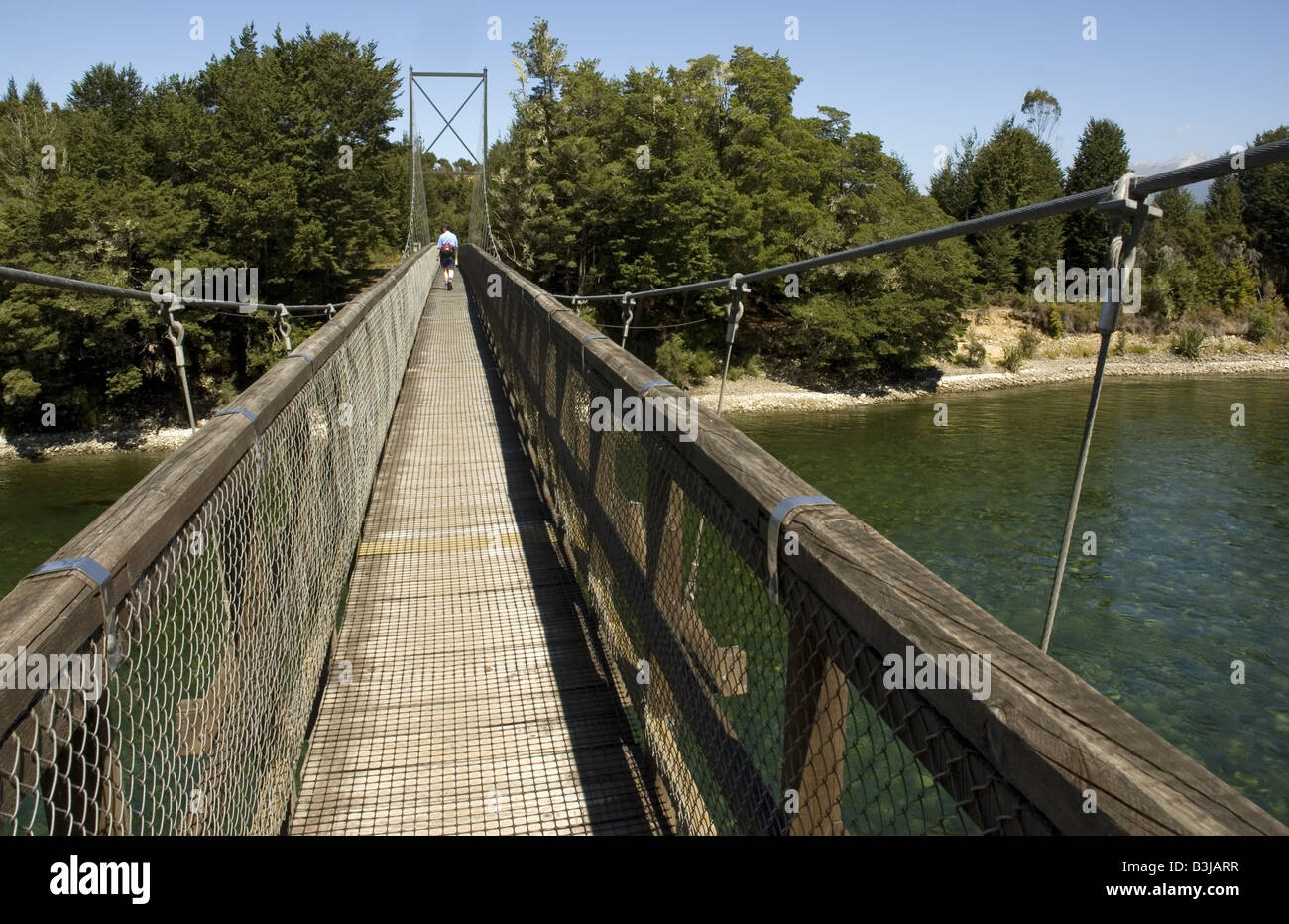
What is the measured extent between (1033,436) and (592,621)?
2867 cm

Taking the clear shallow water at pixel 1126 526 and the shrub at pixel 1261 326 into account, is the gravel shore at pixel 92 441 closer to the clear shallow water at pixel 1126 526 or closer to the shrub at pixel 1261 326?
the clear shallow water at pixel 1126 526

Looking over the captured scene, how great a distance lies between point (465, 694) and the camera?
3.02 meters

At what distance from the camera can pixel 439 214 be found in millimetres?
67125

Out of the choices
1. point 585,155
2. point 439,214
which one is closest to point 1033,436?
point 585,155

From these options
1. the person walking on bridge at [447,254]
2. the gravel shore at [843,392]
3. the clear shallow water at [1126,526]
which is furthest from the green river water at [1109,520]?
the person walking on bridge at [447,254]

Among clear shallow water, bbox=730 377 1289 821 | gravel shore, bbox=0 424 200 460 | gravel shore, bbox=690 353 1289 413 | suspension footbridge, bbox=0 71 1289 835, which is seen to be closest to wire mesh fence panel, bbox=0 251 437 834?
suspension footbridge, bbox=0 71 1289 835

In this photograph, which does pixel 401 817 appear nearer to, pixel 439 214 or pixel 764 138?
pixel 764 138

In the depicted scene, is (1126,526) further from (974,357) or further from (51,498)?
(51,498)

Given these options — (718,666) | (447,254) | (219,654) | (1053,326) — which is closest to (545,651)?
(718,666)

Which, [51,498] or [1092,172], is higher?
[1092,172]

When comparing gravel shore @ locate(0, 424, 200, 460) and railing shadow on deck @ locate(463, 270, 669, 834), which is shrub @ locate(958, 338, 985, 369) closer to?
gravel shore @ locate(0, 424, 200, 460)

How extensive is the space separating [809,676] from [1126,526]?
21.5 meters

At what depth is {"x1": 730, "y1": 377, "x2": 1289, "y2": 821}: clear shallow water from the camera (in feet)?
43.7
